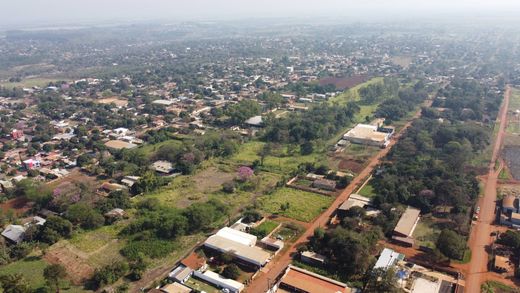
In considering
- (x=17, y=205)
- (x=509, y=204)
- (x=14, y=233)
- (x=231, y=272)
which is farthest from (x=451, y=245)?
(x=17, y=205)

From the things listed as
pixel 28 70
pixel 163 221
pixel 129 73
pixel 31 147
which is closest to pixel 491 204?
pixel 163 221

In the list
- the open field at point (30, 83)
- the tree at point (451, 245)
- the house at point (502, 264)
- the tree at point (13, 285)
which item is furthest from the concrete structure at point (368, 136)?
the open field at point (30, 83)

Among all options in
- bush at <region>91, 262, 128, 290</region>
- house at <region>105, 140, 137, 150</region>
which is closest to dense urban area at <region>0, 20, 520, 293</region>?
bush at <region>91, 262, 128, 290</region>

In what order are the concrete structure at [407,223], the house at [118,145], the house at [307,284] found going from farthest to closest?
1. the house at [118,145]
2. the concrete structure at [407,223]
3. the house at [307,284]

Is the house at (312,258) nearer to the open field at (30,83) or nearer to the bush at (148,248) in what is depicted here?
the bush at (148,248)

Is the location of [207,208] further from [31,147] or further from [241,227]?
[31,147]

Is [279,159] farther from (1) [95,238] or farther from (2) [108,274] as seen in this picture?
(2) [108,274]

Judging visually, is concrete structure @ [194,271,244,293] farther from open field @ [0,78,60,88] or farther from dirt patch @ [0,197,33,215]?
open field @ [0,78,60,88]
